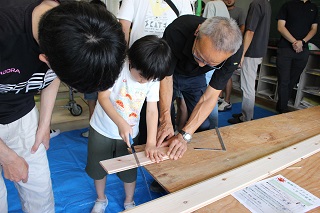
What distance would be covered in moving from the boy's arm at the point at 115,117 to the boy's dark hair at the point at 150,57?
0.69 feet

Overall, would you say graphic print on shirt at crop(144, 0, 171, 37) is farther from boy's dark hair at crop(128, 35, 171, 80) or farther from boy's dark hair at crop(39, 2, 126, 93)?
boy's dark hair at crop(39, 2, 126, 93)

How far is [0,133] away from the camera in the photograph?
985 mm

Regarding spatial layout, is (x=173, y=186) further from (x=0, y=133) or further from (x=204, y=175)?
(x=0, y=133)

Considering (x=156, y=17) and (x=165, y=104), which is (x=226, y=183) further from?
(x=156, y=17)

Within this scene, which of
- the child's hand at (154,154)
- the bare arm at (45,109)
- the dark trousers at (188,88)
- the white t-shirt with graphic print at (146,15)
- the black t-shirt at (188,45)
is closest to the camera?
the child's hand at (154,154)

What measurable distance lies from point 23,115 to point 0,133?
11 centimetres

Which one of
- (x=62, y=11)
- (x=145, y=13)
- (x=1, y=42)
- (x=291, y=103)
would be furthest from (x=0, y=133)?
(x=291, y=103)

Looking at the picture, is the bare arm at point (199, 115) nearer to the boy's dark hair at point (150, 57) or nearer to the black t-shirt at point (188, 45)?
the black t-shirt at point (188, 45)

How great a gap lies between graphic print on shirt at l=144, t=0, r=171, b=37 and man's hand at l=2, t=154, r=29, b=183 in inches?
41.1

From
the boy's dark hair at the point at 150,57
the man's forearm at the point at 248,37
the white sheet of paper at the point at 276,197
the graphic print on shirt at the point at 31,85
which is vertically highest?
the boy's dark hair at the point at 150,57

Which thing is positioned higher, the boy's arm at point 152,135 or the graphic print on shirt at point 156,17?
the graphic print on shirt at point 156,17

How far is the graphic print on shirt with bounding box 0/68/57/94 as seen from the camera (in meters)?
0.86

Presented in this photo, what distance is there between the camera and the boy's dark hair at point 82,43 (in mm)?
494

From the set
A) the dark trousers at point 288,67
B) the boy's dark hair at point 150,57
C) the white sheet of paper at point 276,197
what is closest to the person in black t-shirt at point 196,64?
the boy's dark hair at point 150,57
